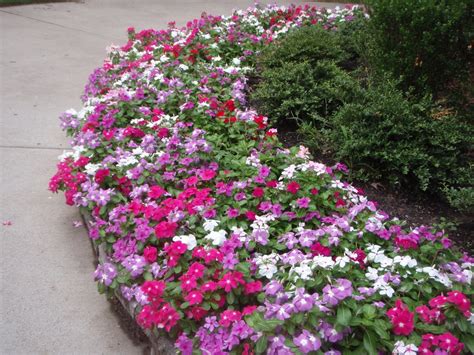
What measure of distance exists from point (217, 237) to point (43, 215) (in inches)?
63.4

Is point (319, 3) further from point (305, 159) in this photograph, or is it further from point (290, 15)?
point (305, 159)

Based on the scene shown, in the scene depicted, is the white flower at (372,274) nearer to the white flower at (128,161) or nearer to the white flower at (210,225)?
the white flower at (210,225)

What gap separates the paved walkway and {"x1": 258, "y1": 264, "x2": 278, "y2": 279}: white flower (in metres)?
0.80

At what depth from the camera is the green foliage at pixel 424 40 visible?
341cm

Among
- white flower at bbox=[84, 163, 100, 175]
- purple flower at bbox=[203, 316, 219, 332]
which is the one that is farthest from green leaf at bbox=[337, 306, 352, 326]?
white flower at bbox=[84, 163, 100, 175]

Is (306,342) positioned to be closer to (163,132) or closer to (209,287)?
(209,287)

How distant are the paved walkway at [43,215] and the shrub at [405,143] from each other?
177cm

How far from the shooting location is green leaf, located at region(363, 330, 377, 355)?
1.86 m

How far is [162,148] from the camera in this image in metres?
3.38

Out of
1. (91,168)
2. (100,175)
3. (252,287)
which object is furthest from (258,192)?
(91,168)

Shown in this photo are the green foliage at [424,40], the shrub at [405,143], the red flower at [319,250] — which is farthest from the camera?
the green foliage at [424,40]

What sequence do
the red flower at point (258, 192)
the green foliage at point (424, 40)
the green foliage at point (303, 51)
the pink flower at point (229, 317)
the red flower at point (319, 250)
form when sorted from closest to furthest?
the pink flower at point (229, 317)
the red flower at point (319, 250)
the red flower at point (258, 192)
the green foliage at point (424, 40)
the green foliage at point (303, 51)

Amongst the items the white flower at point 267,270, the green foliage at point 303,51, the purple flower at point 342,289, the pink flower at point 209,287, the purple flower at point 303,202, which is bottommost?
the pink flower at point 209,287

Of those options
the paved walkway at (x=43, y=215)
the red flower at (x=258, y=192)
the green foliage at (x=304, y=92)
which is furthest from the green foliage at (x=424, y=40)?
the paved walkway at (x=43, y=215)
